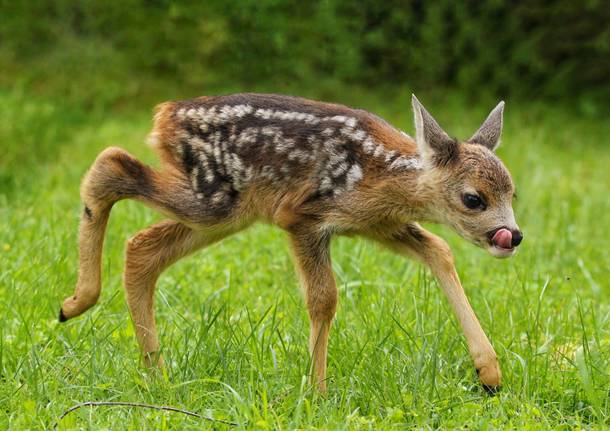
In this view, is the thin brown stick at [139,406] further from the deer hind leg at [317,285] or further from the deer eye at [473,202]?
the deer eye at [473,202]

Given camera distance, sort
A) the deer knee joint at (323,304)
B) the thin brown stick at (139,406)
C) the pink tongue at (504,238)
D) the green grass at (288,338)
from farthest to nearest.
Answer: the deer knee joint at (323,304) < the pink tongue at (504,238) < the green grass at (288,338) < the thin brown stick at (139,406)

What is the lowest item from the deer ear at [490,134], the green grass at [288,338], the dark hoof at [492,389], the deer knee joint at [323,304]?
the green grass at [288,338]

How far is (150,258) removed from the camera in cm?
537

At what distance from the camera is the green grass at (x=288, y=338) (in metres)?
4.59

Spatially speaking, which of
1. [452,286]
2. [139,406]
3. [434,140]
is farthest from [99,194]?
[452,286]

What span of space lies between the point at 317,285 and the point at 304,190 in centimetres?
44

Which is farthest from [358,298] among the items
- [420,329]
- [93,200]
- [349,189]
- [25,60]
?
[25,60]

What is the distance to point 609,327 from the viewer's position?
5938 millimetres

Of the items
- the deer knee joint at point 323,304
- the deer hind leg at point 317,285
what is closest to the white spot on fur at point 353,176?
the deer hind leg at point 317,285

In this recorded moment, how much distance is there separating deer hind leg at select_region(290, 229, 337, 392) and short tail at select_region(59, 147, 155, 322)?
76cm

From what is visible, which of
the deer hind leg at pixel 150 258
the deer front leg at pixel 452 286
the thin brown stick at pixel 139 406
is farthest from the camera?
the deer hind leg at pixel 150 258

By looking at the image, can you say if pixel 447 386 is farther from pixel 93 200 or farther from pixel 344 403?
pixel 93 200

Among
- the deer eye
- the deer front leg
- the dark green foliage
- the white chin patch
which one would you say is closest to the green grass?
the deer front leg

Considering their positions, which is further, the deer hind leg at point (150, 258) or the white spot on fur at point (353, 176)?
the deer hind leg at point (150, 258)
